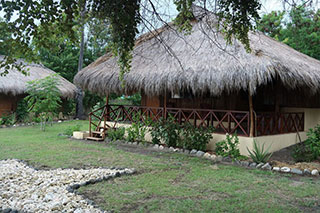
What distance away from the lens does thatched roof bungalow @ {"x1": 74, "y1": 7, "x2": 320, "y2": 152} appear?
6.33 meters

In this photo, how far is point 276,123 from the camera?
7375mm

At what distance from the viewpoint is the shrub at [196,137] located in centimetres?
702

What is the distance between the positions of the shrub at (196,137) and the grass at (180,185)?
1.53 ft

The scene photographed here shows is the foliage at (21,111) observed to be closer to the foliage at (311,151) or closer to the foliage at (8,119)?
the foliage at (8,119)

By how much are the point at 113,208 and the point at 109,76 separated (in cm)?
569

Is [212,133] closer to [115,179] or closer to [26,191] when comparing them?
[115,179]

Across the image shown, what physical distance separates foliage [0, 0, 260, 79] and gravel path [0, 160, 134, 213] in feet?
5.66

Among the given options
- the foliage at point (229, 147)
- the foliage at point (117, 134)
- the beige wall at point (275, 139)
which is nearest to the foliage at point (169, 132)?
the beige wall at point (275, 139)

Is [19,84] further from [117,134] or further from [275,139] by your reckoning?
[275,139]

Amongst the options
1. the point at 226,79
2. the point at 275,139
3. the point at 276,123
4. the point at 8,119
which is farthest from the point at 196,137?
the point at 8,119

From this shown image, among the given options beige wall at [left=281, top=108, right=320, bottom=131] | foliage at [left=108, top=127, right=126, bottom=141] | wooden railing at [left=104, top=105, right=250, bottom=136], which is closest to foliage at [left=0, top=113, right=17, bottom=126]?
wooden railing at [left=104, top=105, right=250, bottom=136]

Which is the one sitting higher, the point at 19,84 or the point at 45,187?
the point at 19,84

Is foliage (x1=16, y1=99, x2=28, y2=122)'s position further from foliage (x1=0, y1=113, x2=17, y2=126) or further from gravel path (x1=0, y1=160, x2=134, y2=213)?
gravel path (x1=0, y1=160, x2=134, y2=213)

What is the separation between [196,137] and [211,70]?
1.58 metres
